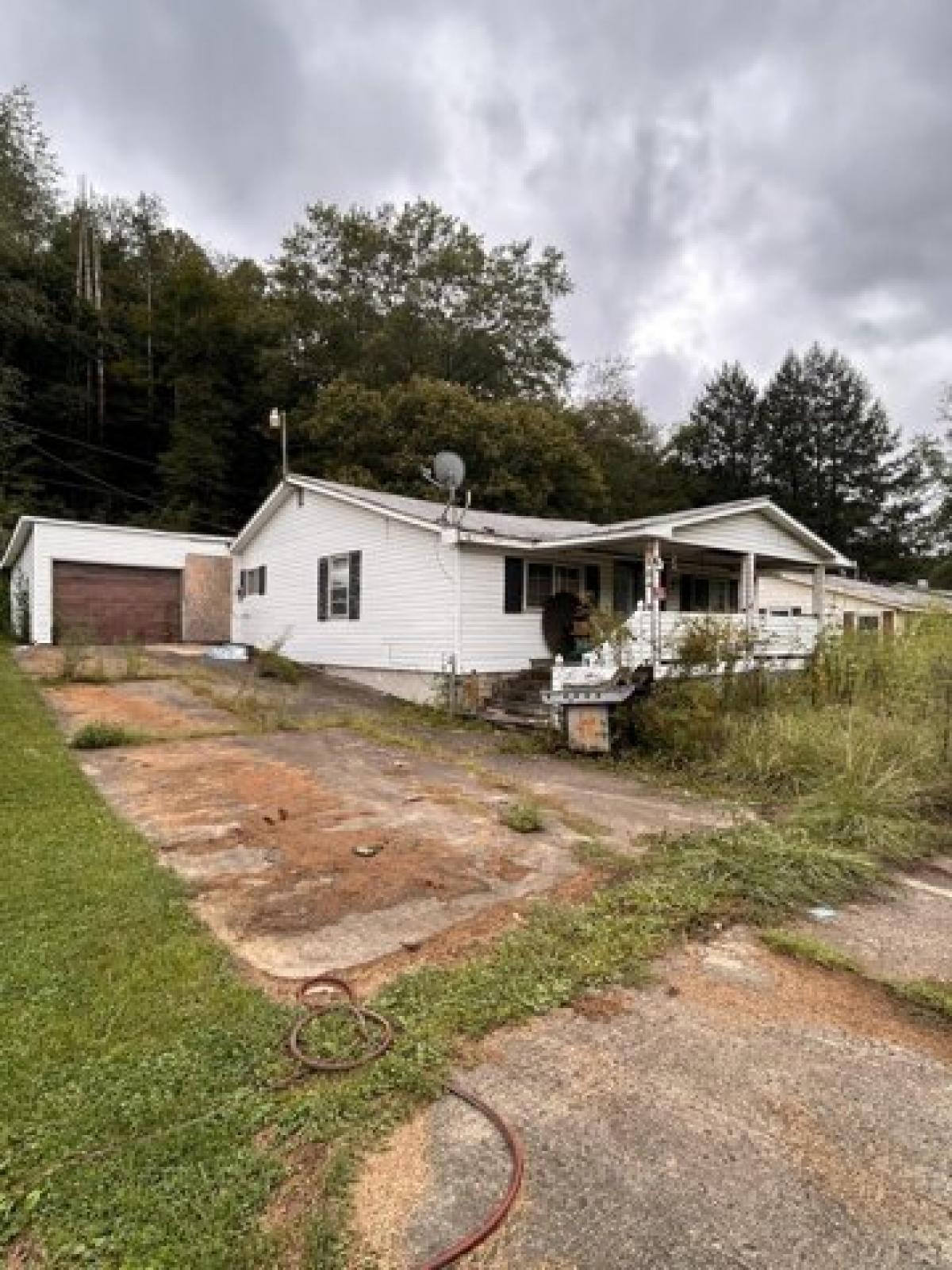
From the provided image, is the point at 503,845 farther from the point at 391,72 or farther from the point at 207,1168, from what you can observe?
the point at 391,72

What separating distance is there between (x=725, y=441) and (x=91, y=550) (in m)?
33.2

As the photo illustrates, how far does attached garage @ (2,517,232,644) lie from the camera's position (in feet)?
52.5

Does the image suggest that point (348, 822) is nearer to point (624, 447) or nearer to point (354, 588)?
point (354, 588)

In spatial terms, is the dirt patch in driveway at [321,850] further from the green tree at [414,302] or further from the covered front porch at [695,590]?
the green tree at [414,302]

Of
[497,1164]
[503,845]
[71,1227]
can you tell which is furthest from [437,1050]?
[503,845]

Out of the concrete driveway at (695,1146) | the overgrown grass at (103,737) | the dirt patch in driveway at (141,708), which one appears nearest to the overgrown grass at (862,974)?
the concrete driveway at (695,1146)

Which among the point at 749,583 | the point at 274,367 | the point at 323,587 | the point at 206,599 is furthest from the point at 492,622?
the point at 274,367

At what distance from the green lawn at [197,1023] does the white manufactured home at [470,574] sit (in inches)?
239

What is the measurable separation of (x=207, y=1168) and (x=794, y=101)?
484 inches

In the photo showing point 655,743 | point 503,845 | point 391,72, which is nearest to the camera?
point 503,845

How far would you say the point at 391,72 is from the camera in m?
10.8

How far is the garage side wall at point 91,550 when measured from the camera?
15.9 metres

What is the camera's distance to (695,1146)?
2.14m

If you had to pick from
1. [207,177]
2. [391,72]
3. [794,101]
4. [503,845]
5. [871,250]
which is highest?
[207,177]
